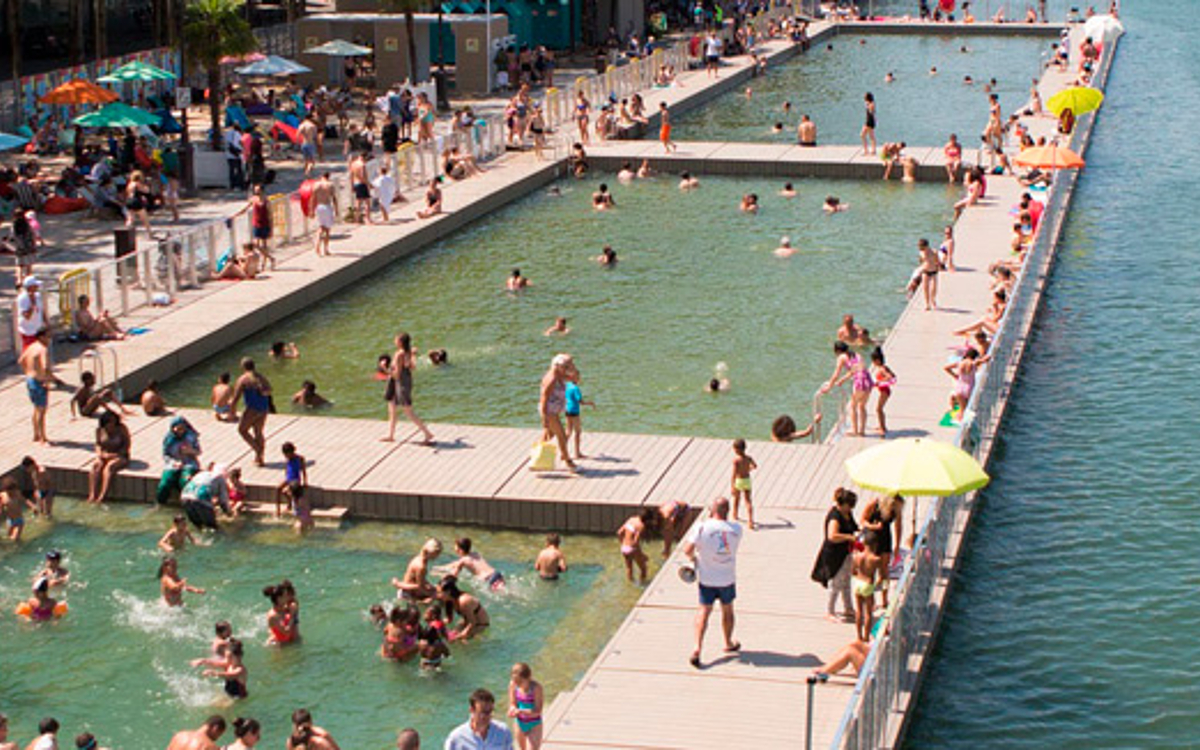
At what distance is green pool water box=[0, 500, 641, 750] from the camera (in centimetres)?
1764

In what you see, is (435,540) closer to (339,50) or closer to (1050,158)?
(1050,158)

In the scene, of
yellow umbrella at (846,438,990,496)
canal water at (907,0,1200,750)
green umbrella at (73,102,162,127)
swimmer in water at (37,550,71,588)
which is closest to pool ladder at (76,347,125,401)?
swimmer in water at (37,550,71,588)

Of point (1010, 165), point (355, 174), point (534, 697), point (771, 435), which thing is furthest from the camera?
point (1010, 165)

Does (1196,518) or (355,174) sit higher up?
(355,174)

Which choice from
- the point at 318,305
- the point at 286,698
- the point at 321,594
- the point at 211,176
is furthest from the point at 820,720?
the point at 211,176

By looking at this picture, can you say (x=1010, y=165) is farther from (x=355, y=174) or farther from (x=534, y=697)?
(x=534, y=697)

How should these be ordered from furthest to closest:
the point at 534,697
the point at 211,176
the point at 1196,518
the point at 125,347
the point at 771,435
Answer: the point at 211,176, the point at 125,347, the point at 771,435, the point at 1196,518, the point at 534,697

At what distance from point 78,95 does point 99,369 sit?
1710cm

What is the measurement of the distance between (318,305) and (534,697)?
18.5 m

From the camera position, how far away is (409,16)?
51844 millimetres

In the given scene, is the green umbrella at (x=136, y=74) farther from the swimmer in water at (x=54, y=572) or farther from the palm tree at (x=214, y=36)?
the swimmer in water at (x=54, y=572)

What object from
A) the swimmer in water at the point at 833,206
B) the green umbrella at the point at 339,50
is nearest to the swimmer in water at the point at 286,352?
the swimmer in water at the point at 833,206

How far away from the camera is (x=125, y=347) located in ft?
92.3

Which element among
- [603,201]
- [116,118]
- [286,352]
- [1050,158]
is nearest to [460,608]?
[286,352]
